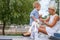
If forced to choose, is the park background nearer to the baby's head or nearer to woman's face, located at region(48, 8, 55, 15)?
the baby's head

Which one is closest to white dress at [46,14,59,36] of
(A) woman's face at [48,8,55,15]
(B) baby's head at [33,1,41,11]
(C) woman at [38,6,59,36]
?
(C) woman at [38,6,59,36]

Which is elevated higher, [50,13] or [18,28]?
[50,13]

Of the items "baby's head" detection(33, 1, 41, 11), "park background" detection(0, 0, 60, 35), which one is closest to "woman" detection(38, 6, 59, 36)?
"baby's head" detection(33, 1, 41, 11)

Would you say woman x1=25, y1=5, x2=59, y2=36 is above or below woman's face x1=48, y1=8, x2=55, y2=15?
below

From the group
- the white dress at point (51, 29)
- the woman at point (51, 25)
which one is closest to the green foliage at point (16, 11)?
the woman at point (51, 25)

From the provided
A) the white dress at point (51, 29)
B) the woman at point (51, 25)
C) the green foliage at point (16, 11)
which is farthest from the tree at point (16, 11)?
the white dress at point (51, 29)

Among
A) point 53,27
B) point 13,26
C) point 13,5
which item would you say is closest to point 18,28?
point 13,26

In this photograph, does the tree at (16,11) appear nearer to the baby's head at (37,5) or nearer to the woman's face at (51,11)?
the baby's head at (37,5)

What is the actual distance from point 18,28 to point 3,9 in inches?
28.6

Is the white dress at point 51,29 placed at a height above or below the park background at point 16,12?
below

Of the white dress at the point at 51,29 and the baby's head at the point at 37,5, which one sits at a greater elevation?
the baby's head at the point at 37,5

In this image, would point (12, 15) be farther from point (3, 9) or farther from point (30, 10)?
point (30, 10)

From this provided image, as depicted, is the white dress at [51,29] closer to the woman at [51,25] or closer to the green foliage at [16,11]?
the woman at [51,25]

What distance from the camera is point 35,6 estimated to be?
375 centimetres
